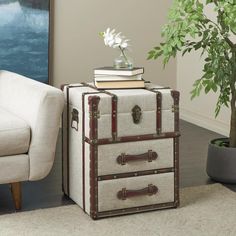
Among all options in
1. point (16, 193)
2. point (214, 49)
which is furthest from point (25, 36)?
point (16, 193)

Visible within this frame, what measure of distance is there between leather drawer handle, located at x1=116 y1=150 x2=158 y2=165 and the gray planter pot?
2.08 ft

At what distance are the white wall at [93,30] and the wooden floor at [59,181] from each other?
84cm

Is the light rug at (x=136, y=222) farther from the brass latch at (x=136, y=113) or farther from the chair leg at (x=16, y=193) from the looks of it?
the brass latch at (x=136, y=113)

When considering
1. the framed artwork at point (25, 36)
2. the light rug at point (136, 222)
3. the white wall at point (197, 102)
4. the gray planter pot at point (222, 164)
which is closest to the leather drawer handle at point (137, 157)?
the light rug at point (136, 222)

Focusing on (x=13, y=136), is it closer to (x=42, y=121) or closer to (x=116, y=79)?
(x=42, y=121)

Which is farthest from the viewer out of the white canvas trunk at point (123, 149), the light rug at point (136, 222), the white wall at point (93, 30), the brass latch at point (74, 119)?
the white wall at point (93, 30)

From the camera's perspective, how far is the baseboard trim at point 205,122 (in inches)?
183

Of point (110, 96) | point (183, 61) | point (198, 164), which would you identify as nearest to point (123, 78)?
point (110, 96)

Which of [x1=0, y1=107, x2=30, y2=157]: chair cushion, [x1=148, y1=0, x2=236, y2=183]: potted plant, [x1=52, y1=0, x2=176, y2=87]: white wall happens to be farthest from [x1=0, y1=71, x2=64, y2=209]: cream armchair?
[x1=52, y1=0, x2=176, y2=87]: white wall

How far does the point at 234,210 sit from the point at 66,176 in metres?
0.86

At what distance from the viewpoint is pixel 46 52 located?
15.4 ft

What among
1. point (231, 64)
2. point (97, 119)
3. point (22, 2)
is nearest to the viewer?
point (97, 119)

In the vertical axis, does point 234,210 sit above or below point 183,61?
below

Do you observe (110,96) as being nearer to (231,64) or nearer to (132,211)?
(132,211)
